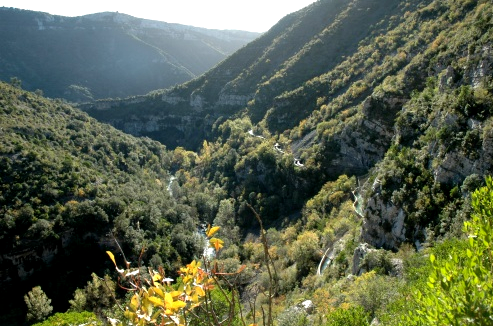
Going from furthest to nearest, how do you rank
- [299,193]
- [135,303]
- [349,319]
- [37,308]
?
[299,193] → [37,308] → [349,319] → [135,303]

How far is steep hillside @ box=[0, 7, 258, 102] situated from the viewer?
139m

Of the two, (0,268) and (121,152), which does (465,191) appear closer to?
(0,268)

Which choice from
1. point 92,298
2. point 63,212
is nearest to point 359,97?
point 63,212

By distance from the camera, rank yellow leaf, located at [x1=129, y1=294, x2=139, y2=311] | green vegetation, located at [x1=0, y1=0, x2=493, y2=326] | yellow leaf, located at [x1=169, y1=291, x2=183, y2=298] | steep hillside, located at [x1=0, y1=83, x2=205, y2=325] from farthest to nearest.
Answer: steep hillside, located at [x1=0, y1=83, x2=205, y2=325] → green vegetation, located at [x1=0, y1=0, x2=493, y2=326] → yellow leaf, located at [x1=129, y1=294, x2=139, y2=311] → yellow leaf, located at [x1=169, y1=291, x2=183, y2=298]

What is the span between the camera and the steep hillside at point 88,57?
456 feet

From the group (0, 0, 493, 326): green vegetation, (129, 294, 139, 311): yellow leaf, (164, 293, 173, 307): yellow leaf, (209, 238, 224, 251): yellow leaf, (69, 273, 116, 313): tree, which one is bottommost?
(69, 273, 116, 313): tree

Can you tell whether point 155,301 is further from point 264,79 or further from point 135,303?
point 264,79

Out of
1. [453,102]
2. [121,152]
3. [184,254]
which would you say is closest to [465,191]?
[453,102]

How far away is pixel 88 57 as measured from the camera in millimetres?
160625

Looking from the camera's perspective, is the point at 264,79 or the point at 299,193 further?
the point at 264,79

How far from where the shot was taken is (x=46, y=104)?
224ft

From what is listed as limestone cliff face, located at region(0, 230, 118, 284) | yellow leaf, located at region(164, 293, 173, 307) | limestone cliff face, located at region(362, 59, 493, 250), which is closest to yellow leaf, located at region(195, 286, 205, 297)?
yellow leaf, located at region(164, 293, 173, 307)

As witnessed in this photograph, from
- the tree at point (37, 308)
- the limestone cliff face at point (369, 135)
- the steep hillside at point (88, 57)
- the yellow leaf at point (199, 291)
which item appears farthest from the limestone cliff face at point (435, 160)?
the steep hillside at point (88, 57)

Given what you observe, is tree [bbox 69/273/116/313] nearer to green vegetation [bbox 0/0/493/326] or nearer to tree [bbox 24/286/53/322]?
green vegetation [bbox 0/0/493/326]
